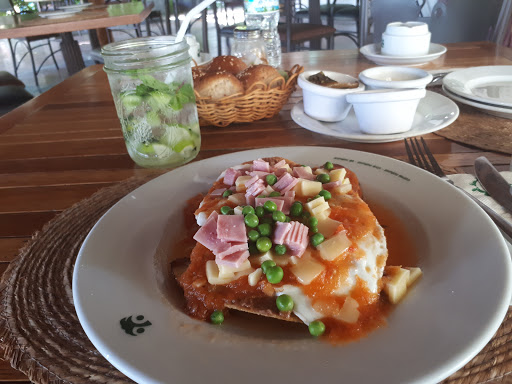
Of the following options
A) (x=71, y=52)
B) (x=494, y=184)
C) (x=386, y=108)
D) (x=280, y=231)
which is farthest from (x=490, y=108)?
(x=71, y=52)

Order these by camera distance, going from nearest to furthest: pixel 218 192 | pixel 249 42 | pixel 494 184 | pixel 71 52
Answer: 1. pixel 218 192
2. pixel 494 184
3. pixel 249 42
4. pixel 71 52

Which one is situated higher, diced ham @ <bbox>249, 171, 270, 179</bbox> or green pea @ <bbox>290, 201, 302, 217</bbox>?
diced ham @ <bbox>249, 171, 270, 179</bbox>

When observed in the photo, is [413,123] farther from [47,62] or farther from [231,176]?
[47,62]

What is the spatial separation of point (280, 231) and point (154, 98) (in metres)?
1.07

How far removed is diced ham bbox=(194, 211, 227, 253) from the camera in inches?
44.7

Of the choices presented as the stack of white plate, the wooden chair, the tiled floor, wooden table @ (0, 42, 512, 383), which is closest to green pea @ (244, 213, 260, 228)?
wooden table @ (0, 42, 512, 383)

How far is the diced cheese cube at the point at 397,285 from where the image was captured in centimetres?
109

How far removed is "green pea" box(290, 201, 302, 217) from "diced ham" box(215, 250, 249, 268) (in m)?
0.22

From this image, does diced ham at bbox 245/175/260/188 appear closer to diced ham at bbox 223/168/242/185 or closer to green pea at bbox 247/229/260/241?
diced ham at bbox 223/168/242/185

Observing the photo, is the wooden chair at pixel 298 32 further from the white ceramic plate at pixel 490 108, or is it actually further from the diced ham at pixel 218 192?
the diced ham at pixel 218 192

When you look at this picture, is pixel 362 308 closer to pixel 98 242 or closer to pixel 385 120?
pixel 98 242


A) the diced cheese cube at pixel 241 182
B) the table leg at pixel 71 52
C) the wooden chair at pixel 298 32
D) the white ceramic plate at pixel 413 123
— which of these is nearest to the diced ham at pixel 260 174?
the diced cheese cube at pixel 241 182

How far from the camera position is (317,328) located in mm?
1007

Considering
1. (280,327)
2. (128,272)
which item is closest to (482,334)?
(280,327)
